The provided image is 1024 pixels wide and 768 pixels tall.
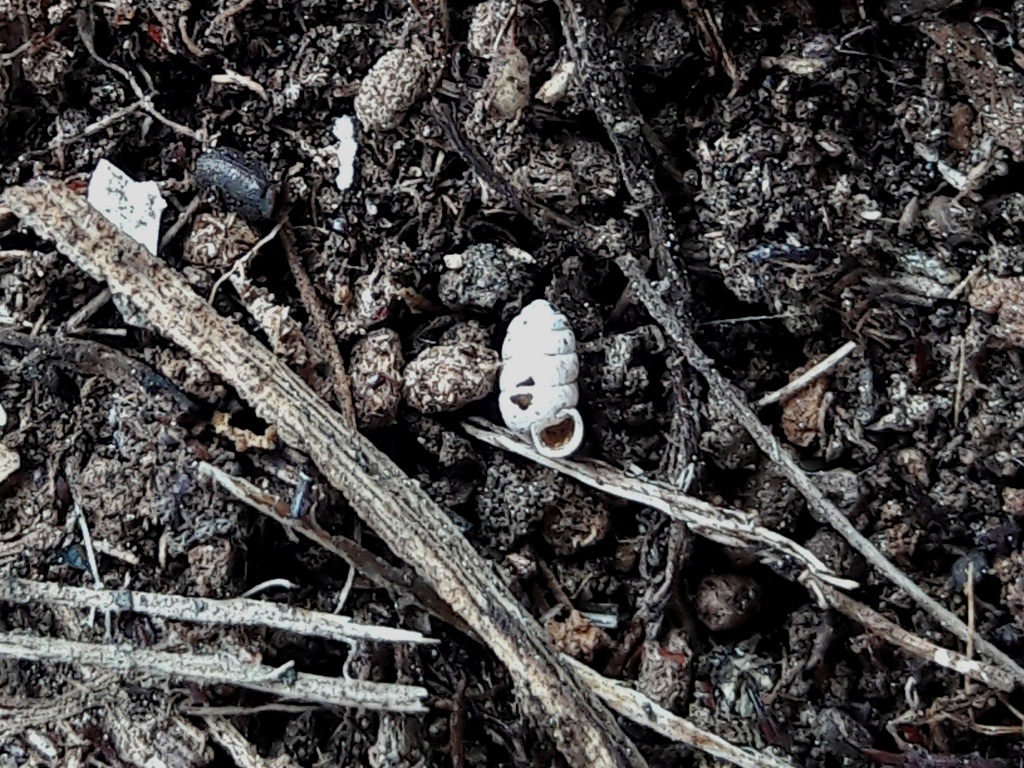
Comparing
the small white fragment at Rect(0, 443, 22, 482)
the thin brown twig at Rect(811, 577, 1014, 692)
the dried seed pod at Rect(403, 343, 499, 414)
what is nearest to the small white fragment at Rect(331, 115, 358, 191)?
the dried seed pod at Rect(403, 343, 499, 414)

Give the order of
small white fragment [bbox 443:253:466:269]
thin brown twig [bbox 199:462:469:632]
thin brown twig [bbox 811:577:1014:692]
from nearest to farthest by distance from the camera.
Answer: thin brown twig [bbox 811:577:1014:692]
thin brown twig [bbox 199:462:469:632]
small white fragment [bbox 443:253:466:269]

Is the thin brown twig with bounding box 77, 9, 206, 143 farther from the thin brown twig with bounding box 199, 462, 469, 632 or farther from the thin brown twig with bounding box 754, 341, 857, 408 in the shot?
the thin brown twig with bounding box 754, 341, 857, 408

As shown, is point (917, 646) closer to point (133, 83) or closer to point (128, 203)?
point (128, 203)

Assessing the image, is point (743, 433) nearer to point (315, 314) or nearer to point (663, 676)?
point (663, 676)

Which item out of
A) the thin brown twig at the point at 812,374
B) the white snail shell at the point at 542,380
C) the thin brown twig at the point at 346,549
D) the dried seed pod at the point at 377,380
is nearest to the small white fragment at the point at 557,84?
the white snail shell at the point at 542,380

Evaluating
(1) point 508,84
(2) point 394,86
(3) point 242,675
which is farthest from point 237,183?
(3) point 242,675

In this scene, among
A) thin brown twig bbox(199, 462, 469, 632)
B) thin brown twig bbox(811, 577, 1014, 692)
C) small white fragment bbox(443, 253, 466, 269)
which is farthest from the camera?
small white fragment bbox(443, 253, 466, 269)
